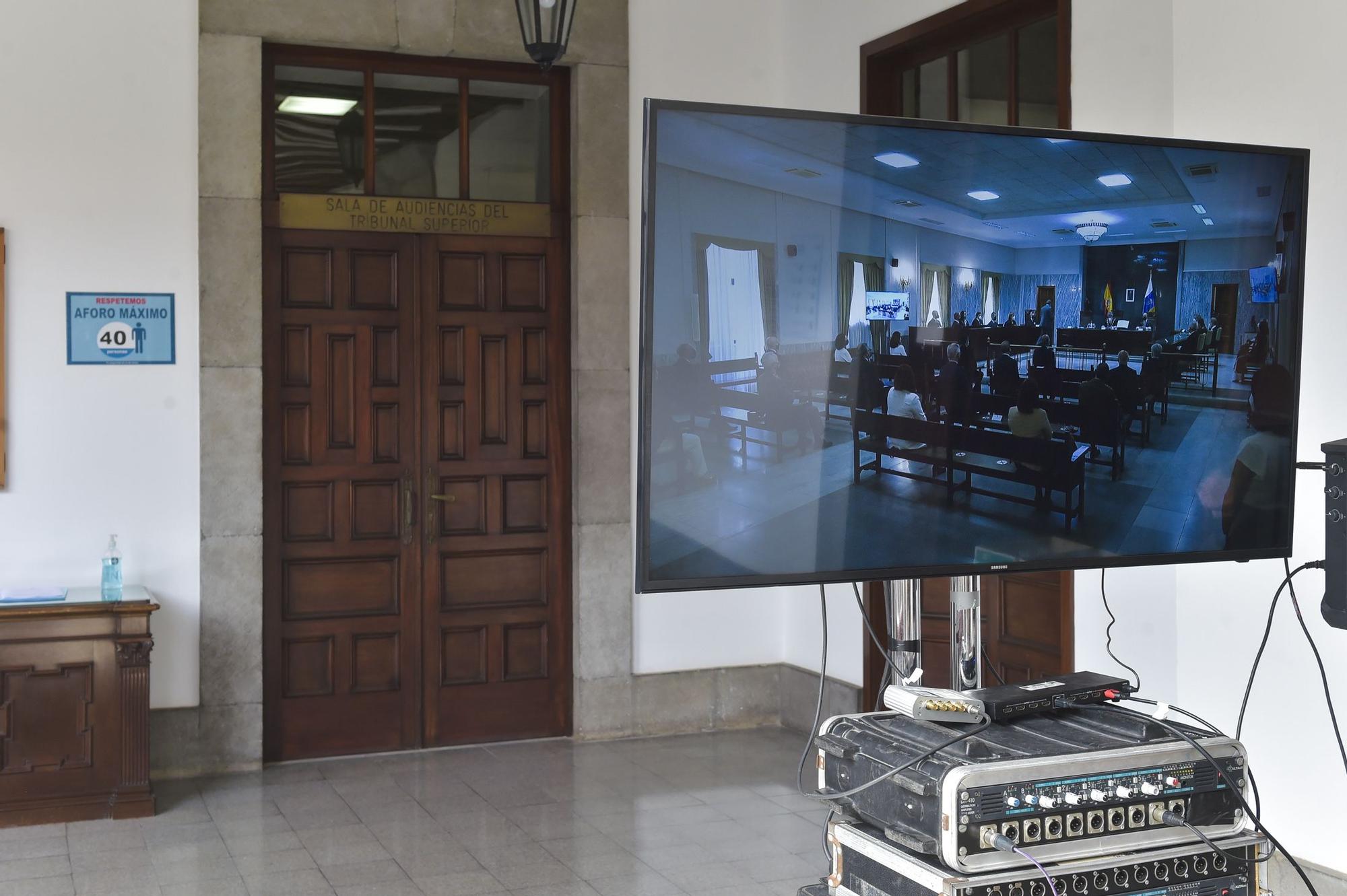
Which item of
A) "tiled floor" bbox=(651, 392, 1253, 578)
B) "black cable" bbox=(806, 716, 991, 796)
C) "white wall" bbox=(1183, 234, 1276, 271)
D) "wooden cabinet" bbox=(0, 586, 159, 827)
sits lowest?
"wooden cabinet" bbox=(0, 586, 159, 827)

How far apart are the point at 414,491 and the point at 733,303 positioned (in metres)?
3.52

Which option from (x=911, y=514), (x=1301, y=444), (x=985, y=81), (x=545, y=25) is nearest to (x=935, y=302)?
(x=911, y=514)

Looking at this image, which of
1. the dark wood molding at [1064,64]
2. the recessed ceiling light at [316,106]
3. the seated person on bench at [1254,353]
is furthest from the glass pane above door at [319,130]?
the seated person on bench at [1254,353]

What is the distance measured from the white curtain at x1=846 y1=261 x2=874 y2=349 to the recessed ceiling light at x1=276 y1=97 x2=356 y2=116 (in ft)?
12.3

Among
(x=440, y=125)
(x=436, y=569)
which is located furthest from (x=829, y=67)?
(x=436, y=569)

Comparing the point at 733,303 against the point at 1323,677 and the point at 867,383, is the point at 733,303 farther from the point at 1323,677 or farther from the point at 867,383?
the point at 1323,677

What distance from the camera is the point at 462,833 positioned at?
467 cm

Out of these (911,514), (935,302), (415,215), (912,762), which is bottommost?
(912,762)

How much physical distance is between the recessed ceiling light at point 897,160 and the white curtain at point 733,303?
377mm

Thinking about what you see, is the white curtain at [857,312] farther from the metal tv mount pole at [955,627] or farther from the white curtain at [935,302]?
the metal tv mount pole at [955,627]

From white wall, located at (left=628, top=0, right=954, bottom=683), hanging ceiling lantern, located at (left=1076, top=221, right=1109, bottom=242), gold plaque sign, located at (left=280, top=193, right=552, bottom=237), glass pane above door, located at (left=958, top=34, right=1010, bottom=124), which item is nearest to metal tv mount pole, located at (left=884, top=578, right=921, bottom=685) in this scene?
hanging ceiling lantern, located at (left=1076, top=221, right=1109, bottom=242)

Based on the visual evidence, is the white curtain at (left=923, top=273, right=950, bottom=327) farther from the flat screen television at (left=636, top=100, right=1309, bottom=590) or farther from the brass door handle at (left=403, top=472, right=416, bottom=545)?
the brass door handle at (left=403, top=472, right=416, bottom=545)

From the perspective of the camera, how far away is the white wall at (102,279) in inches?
205

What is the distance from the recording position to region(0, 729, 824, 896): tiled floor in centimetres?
416
